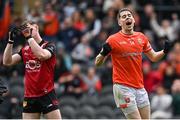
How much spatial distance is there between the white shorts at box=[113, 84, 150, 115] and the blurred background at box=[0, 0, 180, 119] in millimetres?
5551

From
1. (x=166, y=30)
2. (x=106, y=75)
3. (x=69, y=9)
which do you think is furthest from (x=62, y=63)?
(x=166, y=30)

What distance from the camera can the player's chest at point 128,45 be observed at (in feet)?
38.1

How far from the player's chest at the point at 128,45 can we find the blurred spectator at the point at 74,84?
6.78 meters

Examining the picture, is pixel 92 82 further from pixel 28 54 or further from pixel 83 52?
pixel 28 54

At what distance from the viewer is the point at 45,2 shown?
68.3 ft

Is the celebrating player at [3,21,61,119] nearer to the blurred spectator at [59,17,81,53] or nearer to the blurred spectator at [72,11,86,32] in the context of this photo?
the blurred spectator at [59,17,81,53]

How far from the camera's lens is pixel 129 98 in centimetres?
1154

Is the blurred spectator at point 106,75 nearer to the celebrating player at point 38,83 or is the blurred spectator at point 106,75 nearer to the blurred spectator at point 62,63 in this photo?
the blurred spectator at point 62,63

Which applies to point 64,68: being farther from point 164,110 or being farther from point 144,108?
point 144,108

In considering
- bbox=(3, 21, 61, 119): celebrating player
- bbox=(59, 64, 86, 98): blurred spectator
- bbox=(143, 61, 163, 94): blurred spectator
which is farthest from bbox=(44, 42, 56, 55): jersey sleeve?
bbox=(143, 61, 163, 94): blurred spectator

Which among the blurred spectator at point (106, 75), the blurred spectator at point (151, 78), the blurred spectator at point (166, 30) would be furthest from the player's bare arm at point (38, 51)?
the blurred spectator at point (166, 30)

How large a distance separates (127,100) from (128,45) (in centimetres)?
91

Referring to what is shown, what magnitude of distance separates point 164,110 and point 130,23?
20.3ft

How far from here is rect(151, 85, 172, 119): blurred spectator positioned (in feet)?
56.7
